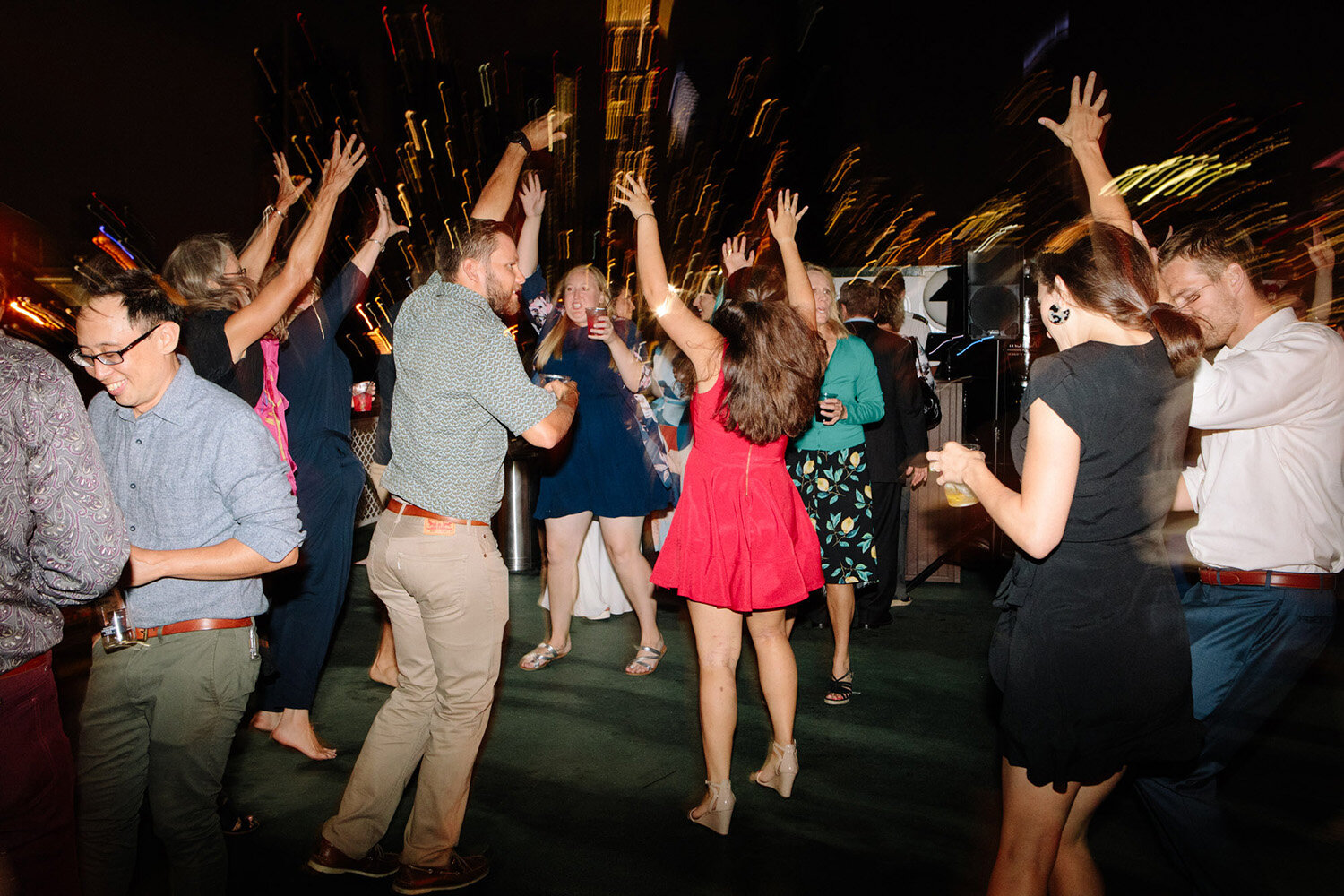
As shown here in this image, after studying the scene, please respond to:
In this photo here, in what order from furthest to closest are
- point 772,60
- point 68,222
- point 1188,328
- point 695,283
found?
1. point 772,60
2. point 695,283
3. point 68,222
4. point 1188,328

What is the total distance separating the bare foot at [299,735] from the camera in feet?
10.7

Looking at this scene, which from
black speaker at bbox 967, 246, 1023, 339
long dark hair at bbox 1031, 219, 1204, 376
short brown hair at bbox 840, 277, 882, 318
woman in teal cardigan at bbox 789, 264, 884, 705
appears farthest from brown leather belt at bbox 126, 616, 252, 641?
black speaker at bbox 967, 246, 1023, 339

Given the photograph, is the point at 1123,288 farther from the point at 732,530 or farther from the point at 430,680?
the point at 430,680

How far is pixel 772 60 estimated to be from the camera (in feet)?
68.8

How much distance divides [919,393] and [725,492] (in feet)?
7.93

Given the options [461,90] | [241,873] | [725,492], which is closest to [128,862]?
[241,873]

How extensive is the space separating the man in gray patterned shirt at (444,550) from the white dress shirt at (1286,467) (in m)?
1.76

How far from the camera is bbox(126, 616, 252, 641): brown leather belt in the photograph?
184 cm

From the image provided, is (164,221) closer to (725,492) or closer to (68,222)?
(68,222)

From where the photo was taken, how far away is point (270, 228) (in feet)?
10.1

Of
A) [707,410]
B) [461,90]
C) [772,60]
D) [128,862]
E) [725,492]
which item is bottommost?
[128,862]

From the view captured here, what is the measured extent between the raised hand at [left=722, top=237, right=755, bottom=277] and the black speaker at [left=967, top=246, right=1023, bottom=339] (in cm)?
331

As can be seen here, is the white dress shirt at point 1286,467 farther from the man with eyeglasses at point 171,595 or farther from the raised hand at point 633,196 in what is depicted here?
the man with eyeglasses at point 171,595

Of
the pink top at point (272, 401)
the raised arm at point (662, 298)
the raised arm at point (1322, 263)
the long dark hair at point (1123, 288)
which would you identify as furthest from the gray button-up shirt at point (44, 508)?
the raised arm at point (1322, 263)
